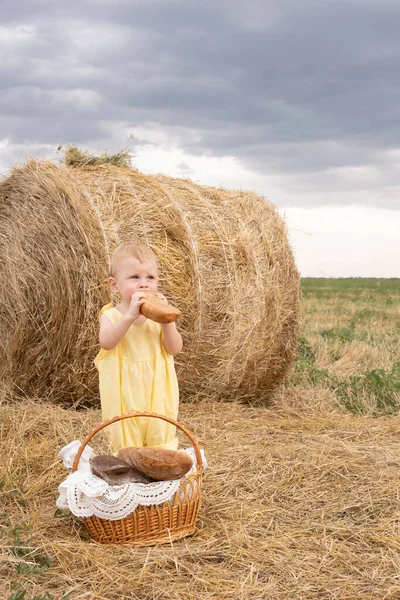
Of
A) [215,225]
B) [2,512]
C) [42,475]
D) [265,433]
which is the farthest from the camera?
[215,225]

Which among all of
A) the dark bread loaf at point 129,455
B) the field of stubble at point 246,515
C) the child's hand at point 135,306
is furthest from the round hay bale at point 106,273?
the dark bread loaf at point 129,455

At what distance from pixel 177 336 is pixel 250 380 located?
9.22 feet

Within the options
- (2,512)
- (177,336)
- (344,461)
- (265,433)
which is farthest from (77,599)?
(265,433)

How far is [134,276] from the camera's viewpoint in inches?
159

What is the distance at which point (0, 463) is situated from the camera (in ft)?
15.8

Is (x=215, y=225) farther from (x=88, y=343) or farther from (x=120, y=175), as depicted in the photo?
(x=88, y=343)

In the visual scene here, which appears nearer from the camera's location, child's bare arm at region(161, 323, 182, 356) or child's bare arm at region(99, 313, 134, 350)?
child's bare arm at region(99, 313, 134, 350)

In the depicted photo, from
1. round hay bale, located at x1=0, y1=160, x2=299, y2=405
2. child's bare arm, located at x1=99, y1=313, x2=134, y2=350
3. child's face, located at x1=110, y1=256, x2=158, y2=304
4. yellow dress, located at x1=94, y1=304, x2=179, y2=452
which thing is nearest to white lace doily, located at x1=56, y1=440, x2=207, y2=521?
yellow dress, located at x1=94, y1=304, x2=179, y2=452

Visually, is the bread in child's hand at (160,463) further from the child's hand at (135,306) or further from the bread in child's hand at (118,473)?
the child's hand at (135,306)

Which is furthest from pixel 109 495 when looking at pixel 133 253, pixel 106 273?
pixel 106 273

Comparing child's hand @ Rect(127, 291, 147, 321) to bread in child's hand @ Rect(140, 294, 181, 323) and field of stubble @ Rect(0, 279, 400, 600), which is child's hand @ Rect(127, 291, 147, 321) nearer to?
bread in child's hand @ Rect(140, 294, 181, 323)

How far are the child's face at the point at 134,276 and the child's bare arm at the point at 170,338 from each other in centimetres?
20

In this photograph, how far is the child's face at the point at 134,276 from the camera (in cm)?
401

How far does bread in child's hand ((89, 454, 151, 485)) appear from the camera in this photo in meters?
3.66
